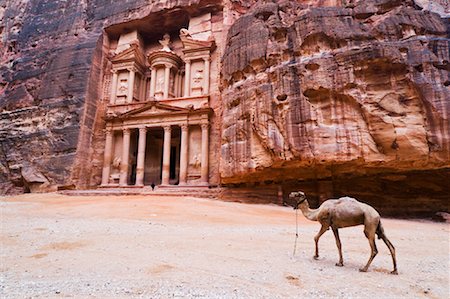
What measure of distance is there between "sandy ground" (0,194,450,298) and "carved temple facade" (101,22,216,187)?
15.8 metres

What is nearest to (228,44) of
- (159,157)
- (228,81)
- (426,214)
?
(228,81)

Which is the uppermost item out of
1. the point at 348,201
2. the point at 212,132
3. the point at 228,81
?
the point at 228,81

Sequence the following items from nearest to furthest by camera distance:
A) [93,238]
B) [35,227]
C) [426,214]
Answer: [93,238] < [35,227] < [426,214]

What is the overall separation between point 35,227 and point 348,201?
28.2 feet

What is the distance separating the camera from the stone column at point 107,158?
26148 mm

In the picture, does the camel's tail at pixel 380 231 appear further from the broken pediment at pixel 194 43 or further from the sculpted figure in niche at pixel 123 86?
the sculpted figure in niche at pixel 123 86

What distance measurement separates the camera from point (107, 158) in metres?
26.6

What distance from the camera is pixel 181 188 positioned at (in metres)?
21.8

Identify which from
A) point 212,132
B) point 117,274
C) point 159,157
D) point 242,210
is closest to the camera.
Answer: point 117,274

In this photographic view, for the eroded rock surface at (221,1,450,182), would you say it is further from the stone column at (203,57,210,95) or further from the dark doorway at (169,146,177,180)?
the dark doorway at (169,146,177,180)

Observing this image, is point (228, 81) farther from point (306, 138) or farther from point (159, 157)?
point (159, 157)

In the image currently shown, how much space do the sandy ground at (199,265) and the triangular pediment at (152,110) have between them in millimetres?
17798

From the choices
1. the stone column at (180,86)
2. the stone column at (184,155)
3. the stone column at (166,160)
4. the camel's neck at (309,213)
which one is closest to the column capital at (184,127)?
the stone column at (184,155)

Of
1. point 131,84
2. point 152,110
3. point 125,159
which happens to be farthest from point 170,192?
point 131,84
